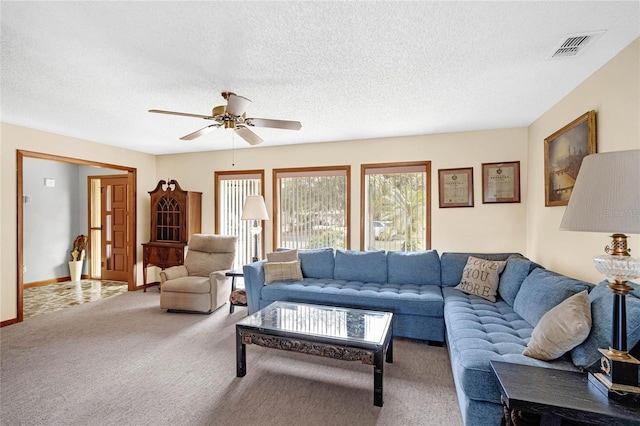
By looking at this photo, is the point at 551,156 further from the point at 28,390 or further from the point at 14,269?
the point at 14,269

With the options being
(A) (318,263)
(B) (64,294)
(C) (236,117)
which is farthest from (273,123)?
(B) (64,294)

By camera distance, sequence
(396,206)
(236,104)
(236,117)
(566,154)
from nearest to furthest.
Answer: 1. (236,104)
2. (236,117)
3. (566,154)
4. (396,206)

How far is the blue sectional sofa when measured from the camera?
162 cm

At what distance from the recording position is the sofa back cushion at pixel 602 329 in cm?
142

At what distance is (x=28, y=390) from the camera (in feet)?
7.16

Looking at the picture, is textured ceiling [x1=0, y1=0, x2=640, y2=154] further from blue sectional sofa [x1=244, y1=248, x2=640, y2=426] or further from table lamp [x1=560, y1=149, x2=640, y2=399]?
blue sectional sofa [x1=244, y1=248, x2=640, y2=426]

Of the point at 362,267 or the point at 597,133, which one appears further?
the point at 362,267

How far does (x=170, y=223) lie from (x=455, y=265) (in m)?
4.56

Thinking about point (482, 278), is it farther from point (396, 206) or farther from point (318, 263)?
point (318, 263)

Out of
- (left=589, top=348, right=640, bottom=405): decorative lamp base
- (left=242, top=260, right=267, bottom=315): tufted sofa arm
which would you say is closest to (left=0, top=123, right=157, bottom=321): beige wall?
(left=242, top=260, right=267, bottom=315): tufted sofa arm

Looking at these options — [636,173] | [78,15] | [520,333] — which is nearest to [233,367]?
[520,333]

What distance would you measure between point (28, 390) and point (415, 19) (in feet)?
12.1

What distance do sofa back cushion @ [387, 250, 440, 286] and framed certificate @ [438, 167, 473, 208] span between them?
883 millimetres

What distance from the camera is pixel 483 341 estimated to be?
1942 millimetres
